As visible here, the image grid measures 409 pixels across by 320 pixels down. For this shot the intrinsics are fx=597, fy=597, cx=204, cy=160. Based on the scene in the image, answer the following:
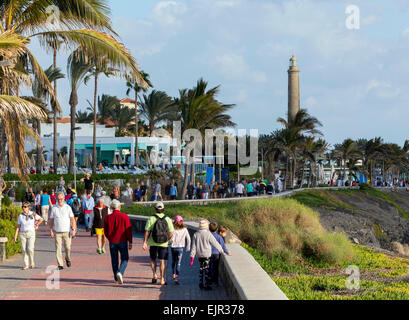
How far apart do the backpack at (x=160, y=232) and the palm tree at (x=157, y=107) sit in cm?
5275

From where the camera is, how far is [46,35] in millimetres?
13898

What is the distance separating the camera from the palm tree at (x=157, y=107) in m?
64.8

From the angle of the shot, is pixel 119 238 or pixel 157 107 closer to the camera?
pixel 119 238

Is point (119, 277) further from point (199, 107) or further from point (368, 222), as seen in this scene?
point (368, 222)

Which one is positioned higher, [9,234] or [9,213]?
[9,213]

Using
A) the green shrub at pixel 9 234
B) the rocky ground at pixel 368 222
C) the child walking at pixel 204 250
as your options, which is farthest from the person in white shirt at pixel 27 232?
the rocky ground at pixel 368 222

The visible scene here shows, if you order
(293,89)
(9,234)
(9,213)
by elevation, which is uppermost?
(293,89)

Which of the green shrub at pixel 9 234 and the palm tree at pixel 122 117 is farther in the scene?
the palm tree at pixel 122 117

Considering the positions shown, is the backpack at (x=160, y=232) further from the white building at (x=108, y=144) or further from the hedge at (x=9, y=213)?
the white building at (x=108, y=144)

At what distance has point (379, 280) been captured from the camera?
1370 centimetres

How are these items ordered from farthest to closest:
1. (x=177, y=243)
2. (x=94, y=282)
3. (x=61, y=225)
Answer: (x=61, y=225), (x=177, y=243), (x=94, y=282)

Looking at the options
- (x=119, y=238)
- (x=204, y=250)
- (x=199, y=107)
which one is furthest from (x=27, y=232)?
(x=199, y=107)

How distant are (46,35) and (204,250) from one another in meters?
6.49
